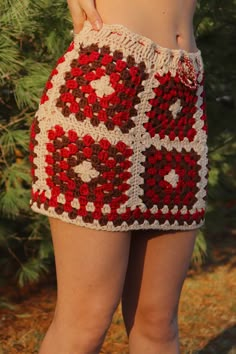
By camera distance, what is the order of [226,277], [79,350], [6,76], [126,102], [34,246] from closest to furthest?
[126,102], [79,350], [6,76], [34,246], [226,277]

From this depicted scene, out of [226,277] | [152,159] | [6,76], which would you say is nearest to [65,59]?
[152,159]

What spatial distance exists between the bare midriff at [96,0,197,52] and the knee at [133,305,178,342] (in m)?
0.64

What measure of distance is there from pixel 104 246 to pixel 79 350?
0.26 meters

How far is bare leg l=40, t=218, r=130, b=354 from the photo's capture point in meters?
1.53

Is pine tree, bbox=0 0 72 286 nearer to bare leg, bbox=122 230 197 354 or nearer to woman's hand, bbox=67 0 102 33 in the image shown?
woman's hand, bbox=67 0 102 33

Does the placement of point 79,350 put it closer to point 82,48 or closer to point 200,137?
point 200,137

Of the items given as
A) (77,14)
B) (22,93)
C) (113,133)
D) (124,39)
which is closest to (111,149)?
(113,133)

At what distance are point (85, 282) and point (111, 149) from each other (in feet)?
0.99

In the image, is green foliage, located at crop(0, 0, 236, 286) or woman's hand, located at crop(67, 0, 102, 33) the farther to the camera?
green foliage, located at crop(0, 0, 236, 286)

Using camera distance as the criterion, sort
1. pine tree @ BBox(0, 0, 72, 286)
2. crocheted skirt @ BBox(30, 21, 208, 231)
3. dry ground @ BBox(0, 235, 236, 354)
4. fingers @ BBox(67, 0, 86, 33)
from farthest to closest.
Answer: dry ground @ BBox(0, 235, 236, 354) → pine tree @ BBox(0, 0, 72, 286) → fingers @ BBox(67, 0, 86, 33) → crocheted skirt @ BBox(30, 21, 208, 231)

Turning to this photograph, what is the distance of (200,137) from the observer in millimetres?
1653

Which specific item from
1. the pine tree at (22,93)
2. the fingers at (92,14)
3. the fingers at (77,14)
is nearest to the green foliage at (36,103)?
the pine tree at (22,93)

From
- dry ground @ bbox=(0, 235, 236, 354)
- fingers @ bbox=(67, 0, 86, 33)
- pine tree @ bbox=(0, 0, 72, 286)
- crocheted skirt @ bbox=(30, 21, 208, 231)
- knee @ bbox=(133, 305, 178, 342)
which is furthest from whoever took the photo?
dry ground @ bbox=(0, 235, 236, 354)

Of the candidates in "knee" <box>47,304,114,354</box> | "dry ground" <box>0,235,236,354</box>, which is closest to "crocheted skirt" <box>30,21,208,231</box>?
"knee" <box>47,304,114,354</box>
